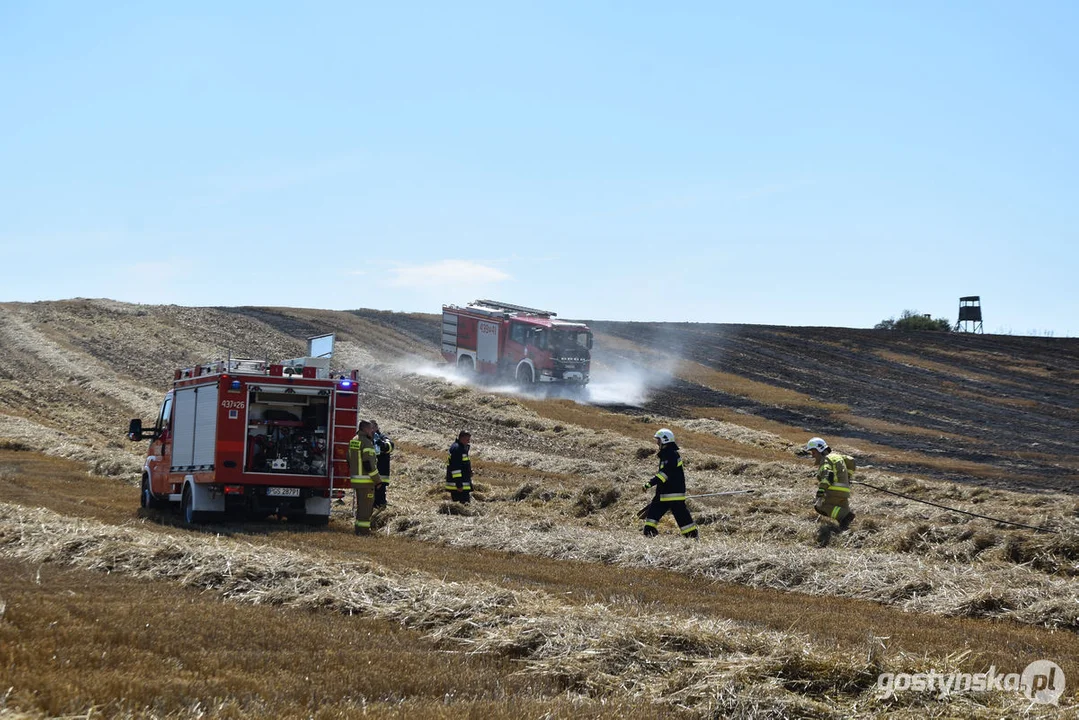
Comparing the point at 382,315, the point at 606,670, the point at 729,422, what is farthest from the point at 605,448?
the point at 382,315

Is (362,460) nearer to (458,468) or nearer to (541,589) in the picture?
(458,468)

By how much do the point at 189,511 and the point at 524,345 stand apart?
89.8 ft

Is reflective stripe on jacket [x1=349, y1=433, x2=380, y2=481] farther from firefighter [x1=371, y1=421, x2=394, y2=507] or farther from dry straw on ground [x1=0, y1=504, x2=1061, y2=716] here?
dry straw on ground [x1=0, y1=504, x2=1061, y2=716]

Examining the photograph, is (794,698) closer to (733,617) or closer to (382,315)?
(733,617)

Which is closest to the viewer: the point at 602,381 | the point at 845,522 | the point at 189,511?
the point at 845,522

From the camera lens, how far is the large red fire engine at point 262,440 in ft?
60.9

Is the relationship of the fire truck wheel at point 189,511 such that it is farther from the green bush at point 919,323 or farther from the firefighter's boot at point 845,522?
the green bush at point 919,323

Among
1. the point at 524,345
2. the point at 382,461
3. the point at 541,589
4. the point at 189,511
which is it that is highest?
the point at 524,345

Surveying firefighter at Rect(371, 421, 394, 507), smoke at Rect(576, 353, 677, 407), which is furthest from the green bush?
firefighter at Rect(371, 421, 394, 507)

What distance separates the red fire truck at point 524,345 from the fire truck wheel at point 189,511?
85.8ft

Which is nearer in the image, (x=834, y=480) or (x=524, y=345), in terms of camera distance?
(x=834, y=480)

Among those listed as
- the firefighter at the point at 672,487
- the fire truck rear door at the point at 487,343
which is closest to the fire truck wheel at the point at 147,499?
the firefighter at the point at 672,487

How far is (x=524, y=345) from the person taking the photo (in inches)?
1789

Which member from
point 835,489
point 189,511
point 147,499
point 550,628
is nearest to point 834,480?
point 835,489
